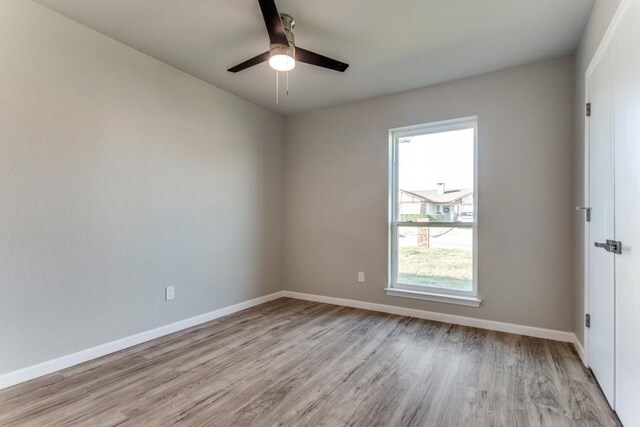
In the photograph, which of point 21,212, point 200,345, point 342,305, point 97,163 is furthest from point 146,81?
point 342,305

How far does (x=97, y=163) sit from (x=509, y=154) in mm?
3608

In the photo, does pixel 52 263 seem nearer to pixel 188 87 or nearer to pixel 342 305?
pixel 188 87

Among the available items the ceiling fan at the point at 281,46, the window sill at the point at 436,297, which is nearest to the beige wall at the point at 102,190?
the ceiling fan at the point at 281,46

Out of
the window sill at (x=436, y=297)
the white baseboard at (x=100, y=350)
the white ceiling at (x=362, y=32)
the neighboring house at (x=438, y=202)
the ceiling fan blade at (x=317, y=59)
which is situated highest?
the white ceiling at (x=362, y=32)

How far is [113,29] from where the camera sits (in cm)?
246

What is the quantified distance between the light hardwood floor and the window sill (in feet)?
0.96

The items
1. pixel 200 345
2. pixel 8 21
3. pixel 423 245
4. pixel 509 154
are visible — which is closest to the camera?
pixel 8 21

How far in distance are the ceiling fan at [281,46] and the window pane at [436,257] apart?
2.05m

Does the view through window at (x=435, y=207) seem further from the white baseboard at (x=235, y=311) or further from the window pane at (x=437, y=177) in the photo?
the white baseboard at (x=235, y=311)

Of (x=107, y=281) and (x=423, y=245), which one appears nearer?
(x=107, y=281)

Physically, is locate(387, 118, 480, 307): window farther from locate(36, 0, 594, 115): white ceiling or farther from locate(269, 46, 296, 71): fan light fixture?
locate(269, 46, 296, 71): fan light fixture

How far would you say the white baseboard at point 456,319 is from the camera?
9.31 ft

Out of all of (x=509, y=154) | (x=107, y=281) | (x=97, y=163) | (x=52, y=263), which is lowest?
(x=107, y=281)

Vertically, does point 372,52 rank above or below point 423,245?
above
